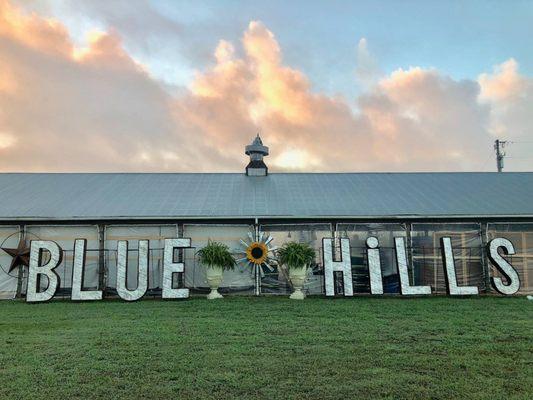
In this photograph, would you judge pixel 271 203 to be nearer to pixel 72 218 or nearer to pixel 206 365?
pixel 72 218

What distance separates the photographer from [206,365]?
628 cm

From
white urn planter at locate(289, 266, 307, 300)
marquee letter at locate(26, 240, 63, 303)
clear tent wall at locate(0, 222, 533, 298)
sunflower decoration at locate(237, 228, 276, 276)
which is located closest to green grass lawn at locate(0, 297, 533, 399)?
marquee letter at locate(26, 240, 63, 303)

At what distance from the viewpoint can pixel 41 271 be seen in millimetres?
12906

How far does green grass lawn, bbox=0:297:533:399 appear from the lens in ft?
17.5

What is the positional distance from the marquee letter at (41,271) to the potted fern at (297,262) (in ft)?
21.7

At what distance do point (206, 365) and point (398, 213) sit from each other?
33.1 feet

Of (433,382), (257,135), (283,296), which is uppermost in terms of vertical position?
(257,135)

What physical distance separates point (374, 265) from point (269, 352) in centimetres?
737

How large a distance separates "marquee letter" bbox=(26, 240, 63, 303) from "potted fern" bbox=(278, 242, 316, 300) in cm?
661

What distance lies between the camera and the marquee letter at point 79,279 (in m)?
12.9

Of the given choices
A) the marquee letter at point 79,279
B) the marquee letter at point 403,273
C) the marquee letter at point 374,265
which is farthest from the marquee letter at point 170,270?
the marquee letter at point 403,273

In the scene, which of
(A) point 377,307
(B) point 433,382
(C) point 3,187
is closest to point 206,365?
(B) point 433,382

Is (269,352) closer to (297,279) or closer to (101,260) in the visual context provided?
(297,279)

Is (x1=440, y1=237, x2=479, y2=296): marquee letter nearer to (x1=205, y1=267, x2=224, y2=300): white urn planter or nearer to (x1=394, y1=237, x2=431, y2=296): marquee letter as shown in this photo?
(x1=394, y1=237, x2=431, y2=296): marquee letter
